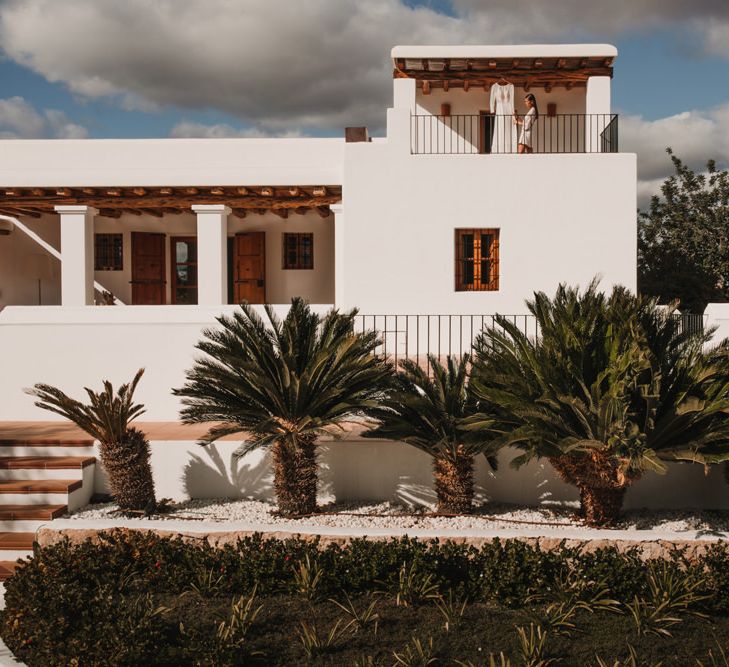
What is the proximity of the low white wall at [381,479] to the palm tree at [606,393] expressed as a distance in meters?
1.09

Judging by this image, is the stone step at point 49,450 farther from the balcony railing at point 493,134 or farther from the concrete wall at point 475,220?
the balcony railing at point 493,134

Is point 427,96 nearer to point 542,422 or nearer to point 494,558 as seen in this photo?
point 542,422

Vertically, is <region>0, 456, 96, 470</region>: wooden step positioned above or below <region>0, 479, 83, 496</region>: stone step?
above

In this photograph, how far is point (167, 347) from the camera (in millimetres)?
11562

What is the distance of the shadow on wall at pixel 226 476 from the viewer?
896cm

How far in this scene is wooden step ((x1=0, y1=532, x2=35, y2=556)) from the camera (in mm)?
7289

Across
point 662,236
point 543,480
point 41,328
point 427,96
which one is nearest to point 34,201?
point 41,328

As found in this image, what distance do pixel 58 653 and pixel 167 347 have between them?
718cm

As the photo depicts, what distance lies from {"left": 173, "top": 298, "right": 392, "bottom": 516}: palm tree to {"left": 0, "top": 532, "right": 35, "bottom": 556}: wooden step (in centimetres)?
201

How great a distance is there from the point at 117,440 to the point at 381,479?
3243mm

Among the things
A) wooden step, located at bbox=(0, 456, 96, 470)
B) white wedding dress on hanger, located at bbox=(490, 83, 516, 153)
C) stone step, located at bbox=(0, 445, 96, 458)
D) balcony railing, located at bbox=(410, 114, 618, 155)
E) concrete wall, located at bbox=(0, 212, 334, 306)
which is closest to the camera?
wooden step, located at bbox=(0, 456, 96, 470)

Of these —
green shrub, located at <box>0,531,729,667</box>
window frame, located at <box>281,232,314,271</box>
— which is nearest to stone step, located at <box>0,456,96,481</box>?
green shrub, located at <box>0,531,729,667</box>

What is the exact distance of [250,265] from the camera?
17.6m

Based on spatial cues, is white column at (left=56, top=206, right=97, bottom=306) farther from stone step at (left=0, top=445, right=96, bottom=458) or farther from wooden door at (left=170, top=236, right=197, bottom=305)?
stone step at (left=0, top=445, right=96, bottom=458)
